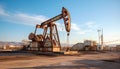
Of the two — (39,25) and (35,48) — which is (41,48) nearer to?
(35,48)

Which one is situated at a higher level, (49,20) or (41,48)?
(49,20)

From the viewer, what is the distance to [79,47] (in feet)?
203

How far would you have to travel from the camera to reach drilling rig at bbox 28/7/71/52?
3119 centimetres

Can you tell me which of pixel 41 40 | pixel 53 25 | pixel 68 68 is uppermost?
pixel 53 25

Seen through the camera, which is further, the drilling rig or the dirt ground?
the drilling rig

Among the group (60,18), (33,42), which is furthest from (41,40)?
(60,18)

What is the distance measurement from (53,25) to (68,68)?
961 inches

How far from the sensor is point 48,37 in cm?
3481

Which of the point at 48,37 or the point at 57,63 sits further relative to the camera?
the point at 48,37

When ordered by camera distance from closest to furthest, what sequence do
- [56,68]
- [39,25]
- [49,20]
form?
[56,68]
[49,20]
[39,25]

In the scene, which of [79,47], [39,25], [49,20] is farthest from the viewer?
[79,47]

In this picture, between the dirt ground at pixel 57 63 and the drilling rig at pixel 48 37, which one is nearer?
the dirt ground at pixel 57 63

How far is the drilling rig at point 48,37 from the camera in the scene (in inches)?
1228

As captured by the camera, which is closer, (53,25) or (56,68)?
(56,68)
